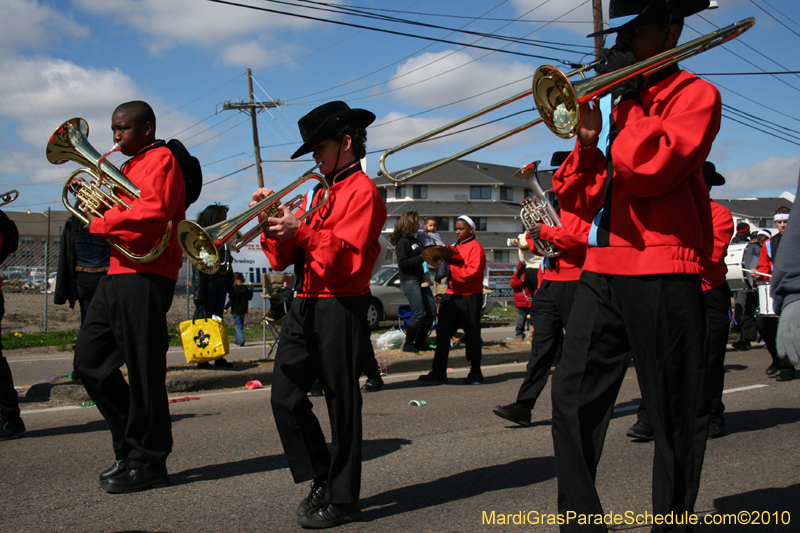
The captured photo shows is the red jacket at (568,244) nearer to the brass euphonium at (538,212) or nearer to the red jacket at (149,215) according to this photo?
the brass euphonium at (538,212)

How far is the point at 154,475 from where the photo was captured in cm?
401

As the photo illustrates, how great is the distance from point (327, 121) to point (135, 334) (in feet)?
5.58

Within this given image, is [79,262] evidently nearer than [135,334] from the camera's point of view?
No

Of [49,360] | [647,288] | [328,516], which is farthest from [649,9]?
[49,360]

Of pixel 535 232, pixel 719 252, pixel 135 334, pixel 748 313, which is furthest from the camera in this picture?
pixel 748 313

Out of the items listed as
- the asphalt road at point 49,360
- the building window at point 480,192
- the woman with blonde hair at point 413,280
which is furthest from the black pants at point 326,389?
the building window at point 480,192

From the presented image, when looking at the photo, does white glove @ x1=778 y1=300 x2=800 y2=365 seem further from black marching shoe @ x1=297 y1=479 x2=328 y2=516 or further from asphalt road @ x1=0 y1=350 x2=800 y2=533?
black marching shoe @ x1=297 y1=479 x2=328 y2=516

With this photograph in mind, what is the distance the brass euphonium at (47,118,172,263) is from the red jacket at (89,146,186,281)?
5cm

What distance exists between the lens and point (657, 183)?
8.11ft

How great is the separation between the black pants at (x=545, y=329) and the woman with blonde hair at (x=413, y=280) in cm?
362

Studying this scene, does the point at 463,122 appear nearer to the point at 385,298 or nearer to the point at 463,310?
the point at 463,310

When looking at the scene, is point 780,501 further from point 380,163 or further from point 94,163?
point 94,163

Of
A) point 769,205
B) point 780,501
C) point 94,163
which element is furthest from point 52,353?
Result: point 769,205

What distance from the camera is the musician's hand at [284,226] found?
3.21m
